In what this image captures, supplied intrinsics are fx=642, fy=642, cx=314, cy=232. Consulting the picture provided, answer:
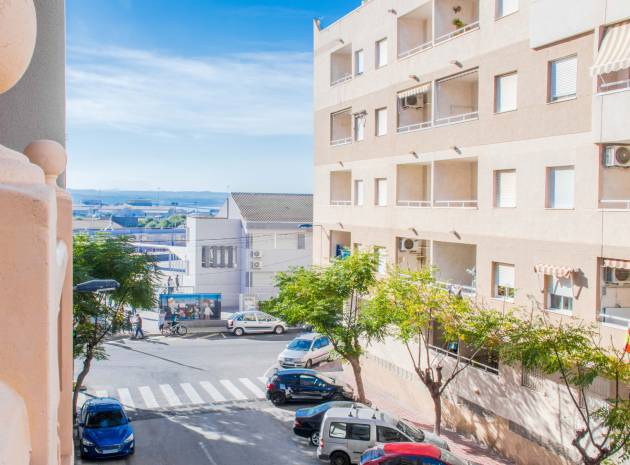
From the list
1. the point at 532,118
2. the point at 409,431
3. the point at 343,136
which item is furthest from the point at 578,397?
the point at 343,136

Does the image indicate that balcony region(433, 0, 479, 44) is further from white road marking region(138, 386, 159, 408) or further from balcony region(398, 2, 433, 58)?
white road marking region(138, 386, 159, 408)

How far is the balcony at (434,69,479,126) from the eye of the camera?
2097 cm

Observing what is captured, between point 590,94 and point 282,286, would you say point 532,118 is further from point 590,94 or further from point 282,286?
point 282,286

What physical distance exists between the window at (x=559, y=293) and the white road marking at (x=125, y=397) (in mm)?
14605

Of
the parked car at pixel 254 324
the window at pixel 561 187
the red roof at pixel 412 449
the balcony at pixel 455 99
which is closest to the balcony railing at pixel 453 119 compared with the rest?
the balcony at pixel 455 99

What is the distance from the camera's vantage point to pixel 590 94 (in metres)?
15.1

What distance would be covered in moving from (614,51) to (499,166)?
5.07 meters

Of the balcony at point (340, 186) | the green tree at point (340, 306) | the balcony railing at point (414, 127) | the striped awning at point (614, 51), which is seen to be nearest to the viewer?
the striped awning at point (614, 51)

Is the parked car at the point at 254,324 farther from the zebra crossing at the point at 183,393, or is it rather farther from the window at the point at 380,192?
the window at the point at 380,192

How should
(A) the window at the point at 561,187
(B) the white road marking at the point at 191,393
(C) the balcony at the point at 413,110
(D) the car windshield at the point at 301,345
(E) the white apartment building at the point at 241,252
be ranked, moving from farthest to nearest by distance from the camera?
(E) the white apartment building at the point at 241,252, (D) the car windshield at the point at 301,345, (B) the white road marking at the point at 191,393, (C) the balcony at the point at 413,110, (A) the window at the point at 561,187

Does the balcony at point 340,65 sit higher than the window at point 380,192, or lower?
higher

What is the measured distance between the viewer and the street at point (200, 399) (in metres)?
18.3

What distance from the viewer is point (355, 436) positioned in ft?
55.8

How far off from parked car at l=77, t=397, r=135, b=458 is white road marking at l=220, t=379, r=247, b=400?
578cm
